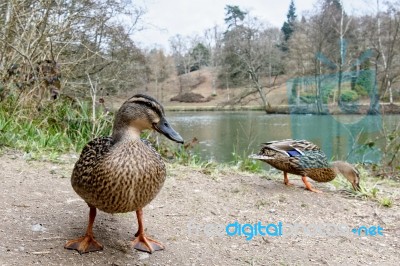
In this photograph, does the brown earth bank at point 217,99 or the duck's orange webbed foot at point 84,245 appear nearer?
the duck's orange webbed foot at point 84,245

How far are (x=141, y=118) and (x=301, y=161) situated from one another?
6.72 ft

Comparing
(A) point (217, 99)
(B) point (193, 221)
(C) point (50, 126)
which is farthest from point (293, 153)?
(A) point (217, 99)

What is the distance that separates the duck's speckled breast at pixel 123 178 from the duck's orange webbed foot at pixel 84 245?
29 centimetres

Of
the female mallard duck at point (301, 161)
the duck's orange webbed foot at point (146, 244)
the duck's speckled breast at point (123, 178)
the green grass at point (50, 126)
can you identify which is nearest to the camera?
the duck's speckled breast at point (123, 178)

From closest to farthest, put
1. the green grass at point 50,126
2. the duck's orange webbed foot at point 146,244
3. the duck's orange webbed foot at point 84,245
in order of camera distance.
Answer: the duck's orange webbed foot at point 84,245 → the duck's orange webbed foot at point 146,244 → the green grass at point 50,126

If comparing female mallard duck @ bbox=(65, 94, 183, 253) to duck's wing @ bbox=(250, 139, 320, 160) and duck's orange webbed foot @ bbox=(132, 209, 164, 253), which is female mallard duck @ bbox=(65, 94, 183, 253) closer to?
duck's orange webbed foot @ bbox=(132, 209, 164, 253)

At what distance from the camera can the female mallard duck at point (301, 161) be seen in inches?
146

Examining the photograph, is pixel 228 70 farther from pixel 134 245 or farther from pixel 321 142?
pixel 134 245

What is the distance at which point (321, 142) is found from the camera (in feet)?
27.5

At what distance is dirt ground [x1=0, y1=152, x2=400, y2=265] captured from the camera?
230 centimetres

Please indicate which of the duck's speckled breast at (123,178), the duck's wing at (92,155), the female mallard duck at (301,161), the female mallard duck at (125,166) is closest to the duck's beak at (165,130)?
the female mallard duck at (125,166)

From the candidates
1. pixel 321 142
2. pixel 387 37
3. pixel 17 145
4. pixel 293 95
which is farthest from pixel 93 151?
pixel 387 37

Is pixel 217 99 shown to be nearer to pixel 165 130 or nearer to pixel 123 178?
pixel 165 130

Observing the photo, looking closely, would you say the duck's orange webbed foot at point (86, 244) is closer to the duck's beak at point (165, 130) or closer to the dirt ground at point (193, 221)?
the dirt ground at point (193, 221)
